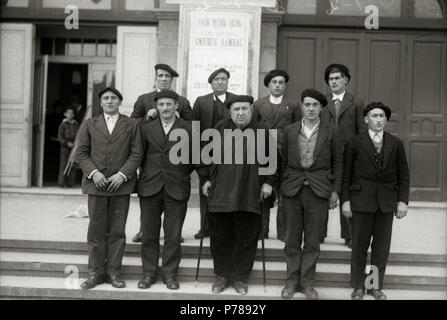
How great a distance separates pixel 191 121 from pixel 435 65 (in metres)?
5.43

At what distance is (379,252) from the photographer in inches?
193

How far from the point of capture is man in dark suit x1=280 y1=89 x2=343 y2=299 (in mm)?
4867

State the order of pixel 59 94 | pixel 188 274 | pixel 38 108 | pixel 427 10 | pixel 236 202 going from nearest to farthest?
1. pixel 236 202
2. pixel 188 274
3. pixel 427 10
4. pixel 38 108
5. pixel 59 94

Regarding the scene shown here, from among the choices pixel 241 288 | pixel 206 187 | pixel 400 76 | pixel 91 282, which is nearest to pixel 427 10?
pixel 400 76

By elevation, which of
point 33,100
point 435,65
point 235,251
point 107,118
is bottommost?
point 235,251

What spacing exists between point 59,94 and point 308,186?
27.9ft

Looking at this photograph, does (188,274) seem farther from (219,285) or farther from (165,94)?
(165,94)

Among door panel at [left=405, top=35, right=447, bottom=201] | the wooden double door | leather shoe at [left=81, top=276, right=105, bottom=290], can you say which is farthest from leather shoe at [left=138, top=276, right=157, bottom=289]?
door panel at [left=405, top=35, right=447, bottom=201]

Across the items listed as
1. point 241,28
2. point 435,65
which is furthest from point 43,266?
point 435,65

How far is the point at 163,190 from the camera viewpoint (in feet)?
16.8

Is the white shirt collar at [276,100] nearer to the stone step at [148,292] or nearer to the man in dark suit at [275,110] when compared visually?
the man in dark suit at [275,110]

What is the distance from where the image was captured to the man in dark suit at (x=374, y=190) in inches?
191

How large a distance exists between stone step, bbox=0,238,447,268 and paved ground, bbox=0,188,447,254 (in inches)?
3.8

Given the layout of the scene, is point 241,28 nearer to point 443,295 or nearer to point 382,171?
point 382,171
